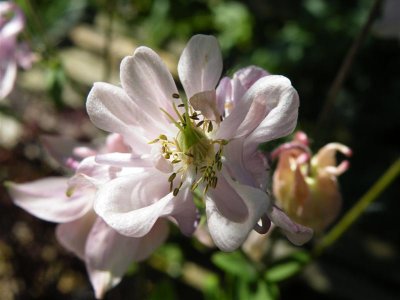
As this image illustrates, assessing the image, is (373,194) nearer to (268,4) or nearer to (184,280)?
(184,280)

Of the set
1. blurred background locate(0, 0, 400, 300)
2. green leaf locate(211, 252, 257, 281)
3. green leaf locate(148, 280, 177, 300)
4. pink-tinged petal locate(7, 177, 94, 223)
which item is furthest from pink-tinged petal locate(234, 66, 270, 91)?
blurred background locate(0, 0, 400, 300)

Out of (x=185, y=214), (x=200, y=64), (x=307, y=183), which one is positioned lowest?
(x=307, y=183)

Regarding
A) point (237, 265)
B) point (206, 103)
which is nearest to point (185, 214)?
Result: point (206, 103)

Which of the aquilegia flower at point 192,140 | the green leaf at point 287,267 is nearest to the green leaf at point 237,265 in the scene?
the green leaf at point 287,267

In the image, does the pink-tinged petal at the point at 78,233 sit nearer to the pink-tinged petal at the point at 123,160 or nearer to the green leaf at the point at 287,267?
the pink-tinged petal at the point at 123,160

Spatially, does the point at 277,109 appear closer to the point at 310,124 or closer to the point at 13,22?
the point at 13,22

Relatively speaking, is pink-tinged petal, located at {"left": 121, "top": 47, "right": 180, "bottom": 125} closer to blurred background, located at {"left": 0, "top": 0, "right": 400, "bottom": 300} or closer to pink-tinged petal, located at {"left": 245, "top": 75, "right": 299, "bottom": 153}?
pink-tinged petal, located at {"left": 245, "top": 75, "right": 299, "bottom": 153}

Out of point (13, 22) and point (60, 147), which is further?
point (13, 22)
